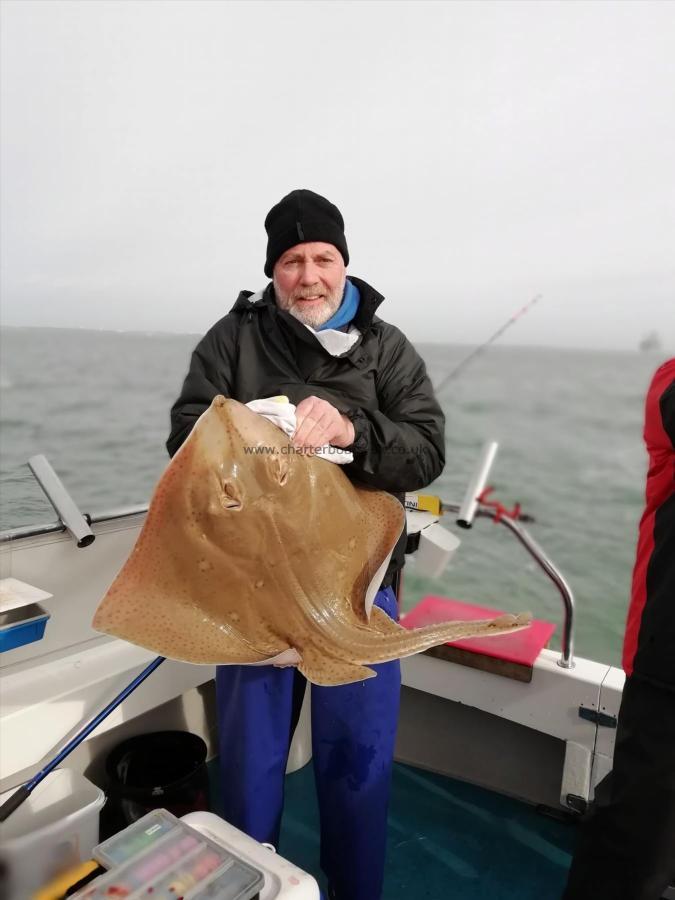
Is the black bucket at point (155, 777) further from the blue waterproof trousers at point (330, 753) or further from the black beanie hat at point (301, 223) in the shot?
the black beanie hat at point (301, 223)

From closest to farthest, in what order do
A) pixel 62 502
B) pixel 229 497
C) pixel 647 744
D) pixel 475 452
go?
pixel 229 497, pixel 647 744, pixel 62 502, pixel 475 452

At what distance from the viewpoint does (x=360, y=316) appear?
1.91 m

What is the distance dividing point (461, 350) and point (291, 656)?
2726 millimetres

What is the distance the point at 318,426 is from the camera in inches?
57.4

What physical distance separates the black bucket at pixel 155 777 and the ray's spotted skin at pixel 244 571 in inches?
48.4

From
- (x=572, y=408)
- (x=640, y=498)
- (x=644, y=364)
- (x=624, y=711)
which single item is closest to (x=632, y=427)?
(x=572, y=408)

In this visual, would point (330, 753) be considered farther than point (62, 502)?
No

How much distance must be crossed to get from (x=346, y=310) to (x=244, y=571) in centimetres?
89

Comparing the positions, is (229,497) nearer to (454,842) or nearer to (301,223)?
(301,223)

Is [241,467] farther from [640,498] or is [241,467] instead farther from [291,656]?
[640,498]

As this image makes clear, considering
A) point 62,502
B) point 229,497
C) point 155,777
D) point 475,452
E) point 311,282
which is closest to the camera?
point 229,497

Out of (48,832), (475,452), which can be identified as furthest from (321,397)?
(475,452)

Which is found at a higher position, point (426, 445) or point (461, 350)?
point (461, 350)

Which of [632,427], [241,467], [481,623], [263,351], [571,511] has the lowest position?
[571,511]
